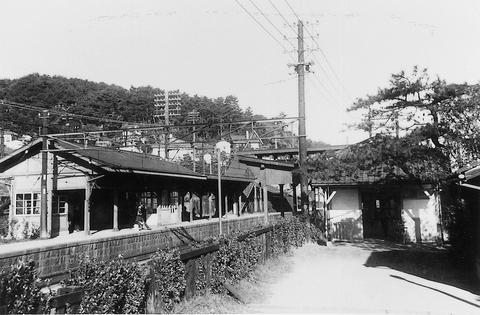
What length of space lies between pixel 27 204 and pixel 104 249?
9.86 m

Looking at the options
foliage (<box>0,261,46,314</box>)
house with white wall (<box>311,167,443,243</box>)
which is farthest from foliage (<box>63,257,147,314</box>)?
house with white wall (<box>311,167,443,243</box>)

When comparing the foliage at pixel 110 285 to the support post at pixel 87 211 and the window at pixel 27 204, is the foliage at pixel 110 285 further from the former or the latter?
the window at pixel 27 204

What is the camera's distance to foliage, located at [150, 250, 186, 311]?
5980 mm

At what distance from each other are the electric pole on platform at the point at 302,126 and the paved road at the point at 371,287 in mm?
5465

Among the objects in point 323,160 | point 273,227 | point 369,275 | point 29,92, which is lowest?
point 369,275

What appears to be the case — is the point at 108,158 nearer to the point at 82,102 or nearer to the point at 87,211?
the point at 87,211

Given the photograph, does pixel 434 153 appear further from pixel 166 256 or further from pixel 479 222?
pixel 166 256

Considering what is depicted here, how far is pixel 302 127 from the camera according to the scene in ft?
66.5

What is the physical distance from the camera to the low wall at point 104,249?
34.6ft

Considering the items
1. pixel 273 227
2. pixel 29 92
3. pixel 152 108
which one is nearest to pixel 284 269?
pixel 273 227

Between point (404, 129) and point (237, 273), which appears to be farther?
point (404, 129)

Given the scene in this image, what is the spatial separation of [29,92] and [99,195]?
35.1 metres

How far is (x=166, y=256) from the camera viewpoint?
6.21 metres

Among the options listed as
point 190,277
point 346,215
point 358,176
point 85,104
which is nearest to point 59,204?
point 346,215
